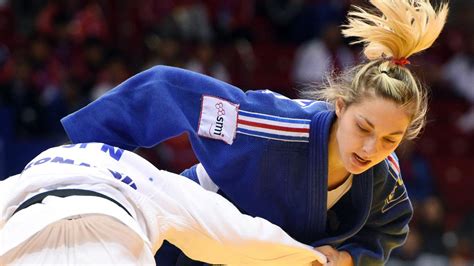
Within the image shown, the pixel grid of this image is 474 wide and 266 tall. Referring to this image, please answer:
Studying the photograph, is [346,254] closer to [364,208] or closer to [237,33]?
[364,208]

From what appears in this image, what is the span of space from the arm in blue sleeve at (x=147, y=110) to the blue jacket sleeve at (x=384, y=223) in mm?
628

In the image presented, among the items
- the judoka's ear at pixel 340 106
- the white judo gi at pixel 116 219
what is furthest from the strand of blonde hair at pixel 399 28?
the white judo gi at pixel 116 219

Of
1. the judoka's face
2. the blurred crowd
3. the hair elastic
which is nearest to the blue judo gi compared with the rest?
the judoka's face

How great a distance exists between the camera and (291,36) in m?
8.67

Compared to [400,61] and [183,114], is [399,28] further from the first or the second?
[183,114]

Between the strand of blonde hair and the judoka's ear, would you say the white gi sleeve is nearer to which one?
the judoka's ear

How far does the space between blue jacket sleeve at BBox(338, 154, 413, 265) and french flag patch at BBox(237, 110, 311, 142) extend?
347mm

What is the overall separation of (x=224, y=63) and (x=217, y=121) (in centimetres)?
514

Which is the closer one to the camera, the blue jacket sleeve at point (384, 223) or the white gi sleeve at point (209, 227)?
the white gi sleeve at point (209, 227)

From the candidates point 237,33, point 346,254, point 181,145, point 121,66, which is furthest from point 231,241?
point 237,33

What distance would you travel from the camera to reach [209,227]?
251 cm

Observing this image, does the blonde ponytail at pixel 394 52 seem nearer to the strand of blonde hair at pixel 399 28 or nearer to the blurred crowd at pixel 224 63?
the strand of blonde hair at pixel 399 28

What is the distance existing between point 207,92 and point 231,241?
27.2 inches

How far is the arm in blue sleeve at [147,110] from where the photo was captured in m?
2.89
